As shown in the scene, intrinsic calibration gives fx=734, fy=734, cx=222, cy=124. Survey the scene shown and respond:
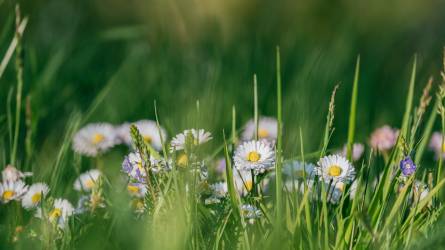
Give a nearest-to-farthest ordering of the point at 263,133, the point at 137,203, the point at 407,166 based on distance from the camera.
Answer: the point at 407,166 → the point at 137,203 → the point at 263,133

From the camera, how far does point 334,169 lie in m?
1.30

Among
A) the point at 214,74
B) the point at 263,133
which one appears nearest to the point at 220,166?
the point at 263,133

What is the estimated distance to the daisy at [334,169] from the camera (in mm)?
1283

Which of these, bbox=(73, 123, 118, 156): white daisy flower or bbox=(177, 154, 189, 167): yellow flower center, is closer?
bbox=(177, 154, 189, 167): yellow flower center

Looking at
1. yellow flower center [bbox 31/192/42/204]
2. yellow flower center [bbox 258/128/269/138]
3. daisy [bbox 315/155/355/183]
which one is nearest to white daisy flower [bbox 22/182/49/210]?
yellow flower center [bbox 31/192/42/204]

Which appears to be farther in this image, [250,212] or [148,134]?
[148,134]

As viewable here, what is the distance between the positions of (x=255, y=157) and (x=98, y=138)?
0.62 m

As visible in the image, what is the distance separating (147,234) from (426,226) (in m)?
0.49

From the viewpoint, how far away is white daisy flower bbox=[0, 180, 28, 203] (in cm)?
145

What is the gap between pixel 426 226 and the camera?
129cm

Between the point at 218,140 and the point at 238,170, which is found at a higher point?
the point at 218,140

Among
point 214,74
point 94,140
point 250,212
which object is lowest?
point 250,212

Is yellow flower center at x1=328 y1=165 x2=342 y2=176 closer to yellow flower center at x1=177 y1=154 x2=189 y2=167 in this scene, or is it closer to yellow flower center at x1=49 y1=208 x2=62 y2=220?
yellow flower center at x1=177 y1=154 x2=189 y2=167

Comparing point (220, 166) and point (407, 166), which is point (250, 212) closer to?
point (407, 166)
